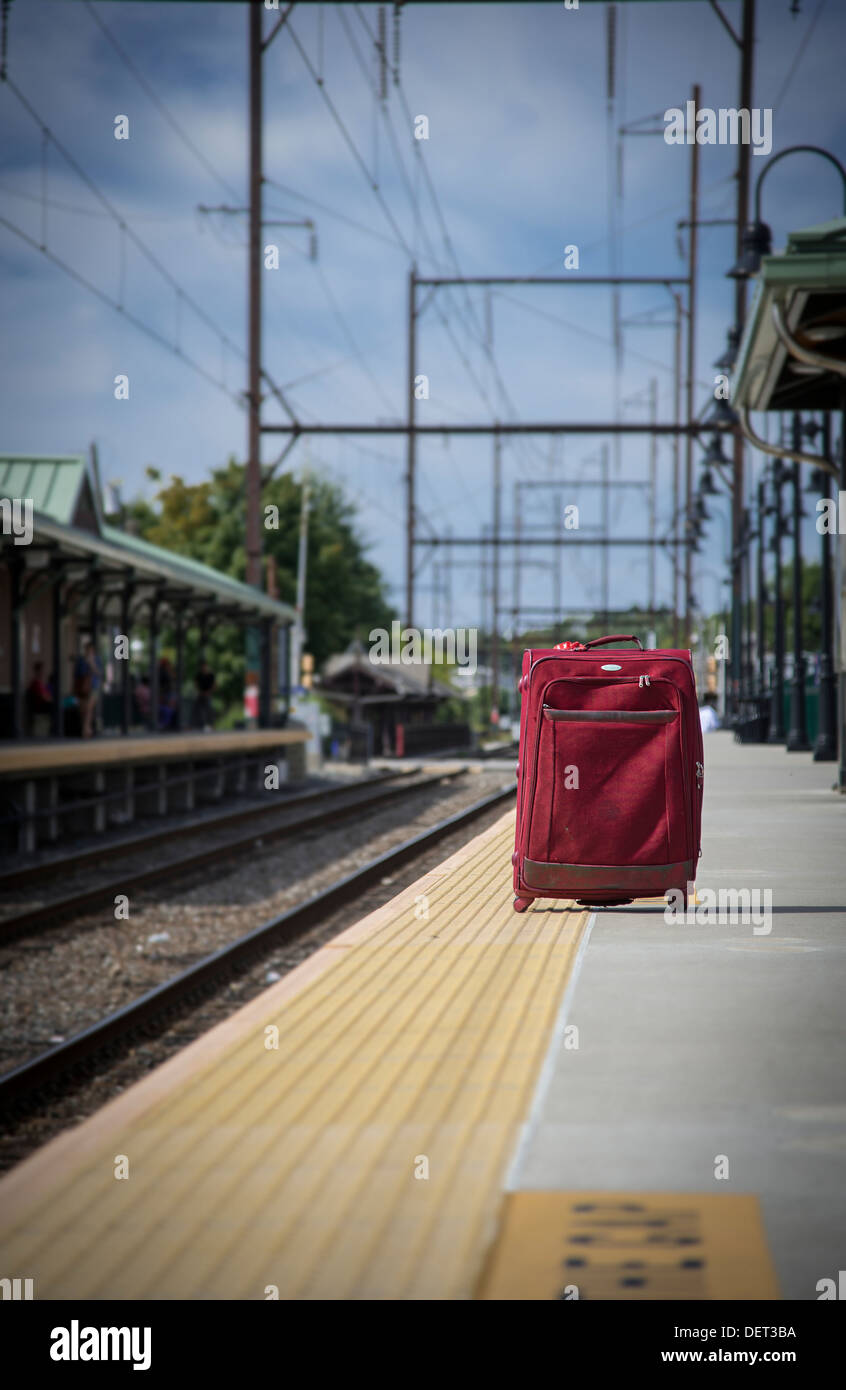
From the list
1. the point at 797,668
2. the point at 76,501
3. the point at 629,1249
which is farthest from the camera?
the point at 76,501

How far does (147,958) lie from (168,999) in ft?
6.24

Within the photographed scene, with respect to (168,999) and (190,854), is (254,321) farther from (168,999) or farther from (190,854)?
(168,999)

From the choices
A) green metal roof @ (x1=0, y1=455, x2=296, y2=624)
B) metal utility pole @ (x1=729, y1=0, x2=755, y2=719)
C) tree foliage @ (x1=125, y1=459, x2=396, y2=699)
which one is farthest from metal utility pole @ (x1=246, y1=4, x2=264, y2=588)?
tree foliage @ (x1=125, y1=459, x2=396, y2=699)

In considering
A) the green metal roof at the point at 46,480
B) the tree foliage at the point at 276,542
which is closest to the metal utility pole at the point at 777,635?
the green metal roof at the point at 46,480

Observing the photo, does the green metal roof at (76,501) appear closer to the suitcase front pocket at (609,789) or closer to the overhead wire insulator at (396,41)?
the overhead wire insulator at (396,41)

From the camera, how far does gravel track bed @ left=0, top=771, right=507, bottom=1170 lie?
7.45 m

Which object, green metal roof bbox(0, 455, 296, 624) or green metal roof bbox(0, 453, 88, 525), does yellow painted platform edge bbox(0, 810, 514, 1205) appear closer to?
green metal roof bbox(0, 455, 296, 624)

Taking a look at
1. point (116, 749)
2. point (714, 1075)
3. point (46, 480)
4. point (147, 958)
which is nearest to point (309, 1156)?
point (714, 1075)

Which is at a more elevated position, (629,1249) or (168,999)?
(629,1249)

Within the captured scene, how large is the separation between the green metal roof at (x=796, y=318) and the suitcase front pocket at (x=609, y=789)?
19.8 ft

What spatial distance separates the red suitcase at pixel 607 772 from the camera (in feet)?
17.0

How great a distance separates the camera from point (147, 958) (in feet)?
35.8

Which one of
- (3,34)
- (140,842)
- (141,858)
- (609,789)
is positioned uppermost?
(3,34)
